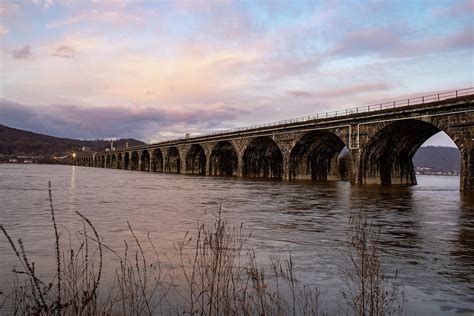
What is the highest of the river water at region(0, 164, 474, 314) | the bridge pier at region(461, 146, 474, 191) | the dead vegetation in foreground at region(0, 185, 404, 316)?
the bridge pier at region(461, 146, 474, 191)

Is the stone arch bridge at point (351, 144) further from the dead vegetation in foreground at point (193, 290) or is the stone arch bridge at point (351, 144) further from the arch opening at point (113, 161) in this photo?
the arch opening at point (113, 161)

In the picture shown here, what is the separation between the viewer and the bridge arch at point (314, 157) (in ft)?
176

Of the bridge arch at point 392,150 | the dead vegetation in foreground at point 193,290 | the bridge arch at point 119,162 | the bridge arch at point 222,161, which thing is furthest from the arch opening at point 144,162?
the dead vegetation in foreground at point 193,290

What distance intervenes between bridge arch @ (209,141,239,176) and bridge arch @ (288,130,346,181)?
22927 mm

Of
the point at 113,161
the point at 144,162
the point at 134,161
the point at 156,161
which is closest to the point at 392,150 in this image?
the point at 156,161

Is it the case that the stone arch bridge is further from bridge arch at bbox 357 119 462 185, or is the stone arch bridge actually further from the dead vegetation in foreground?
the dead vegetation in foreground

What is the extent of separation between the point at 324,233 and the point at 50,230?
28.7 ft

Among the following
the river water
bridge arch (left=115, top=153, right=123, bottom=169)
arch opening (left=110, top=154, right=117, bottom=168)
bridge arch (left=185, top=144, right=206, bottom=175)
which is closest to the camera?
the river water

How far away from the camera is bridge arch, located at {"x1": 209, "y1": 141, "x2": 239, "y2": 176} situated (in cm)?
7769

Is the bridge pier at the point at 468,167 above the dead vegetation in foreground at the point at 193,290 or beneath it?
above

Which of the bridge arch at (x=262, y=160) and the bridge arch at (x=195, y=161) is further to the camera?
the bridge arch at (x=195, y=161)

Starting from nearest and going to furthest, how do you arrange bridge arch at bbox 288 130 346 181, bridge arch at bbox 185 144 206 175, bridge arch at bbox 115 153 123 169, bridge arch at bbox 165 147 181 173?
bridge arch at bbox 288 130 346 181
bridge arch at bbox 185 144 206 175
bridge arch at bbox 165 147 181 173
bridge arch at bbox 115 153 123 169

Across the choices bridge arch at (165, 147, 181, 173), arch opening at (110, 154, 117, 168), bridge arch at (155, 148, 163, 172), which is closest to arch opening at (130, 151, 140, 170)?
bridge arch at (155, 148, 163, 172)

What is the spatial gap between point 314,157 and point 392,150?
1416 cm
